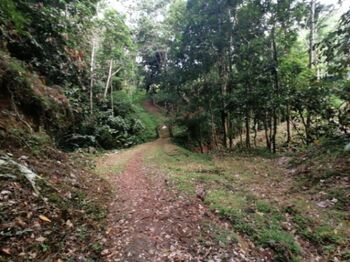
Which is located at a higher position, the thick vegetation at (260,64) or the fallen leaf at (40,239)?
the thick vegetation at (260,64)

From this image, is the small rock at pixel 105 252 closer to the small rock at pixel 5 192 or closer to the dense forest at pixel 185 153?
the dense forest at pixel 185 153

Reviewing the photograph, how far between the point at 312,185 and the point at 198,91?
11926 mm

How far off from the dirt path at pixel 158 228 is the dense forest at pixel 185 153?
0.10 ft

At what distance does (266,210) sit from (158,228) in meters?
2.74

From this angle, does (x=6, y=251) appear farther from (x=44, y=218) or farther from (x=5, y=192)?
(x=5, y=192)

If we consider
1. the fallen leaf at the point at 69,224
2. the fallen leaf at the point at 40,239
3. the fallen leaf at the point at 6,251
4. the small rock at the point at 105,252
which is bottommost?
the small rock at the point at 105,252

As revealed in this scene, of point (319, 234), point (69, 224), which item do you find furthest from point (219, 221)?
point (69, 224)

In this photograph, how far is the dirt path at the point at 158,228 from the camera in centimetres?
463

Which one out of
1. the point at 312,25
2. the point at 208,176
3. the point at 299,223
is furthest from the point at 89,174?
the point at 312,25

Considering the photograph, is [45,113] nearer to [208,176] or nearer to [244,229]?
[208,176]

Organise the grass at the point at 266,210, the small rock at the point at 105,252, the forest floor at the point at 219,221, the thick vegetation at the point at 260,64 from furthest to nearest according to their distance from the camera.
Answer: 1. the thick vegetation at the point at 260,64
2. the grass at the point at 266,210
3. the forest floor at the point at 219,221
4. the small rock at the point at 105,252

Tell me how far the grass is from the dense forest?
4cm

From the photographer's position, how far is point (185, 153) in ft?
51.2

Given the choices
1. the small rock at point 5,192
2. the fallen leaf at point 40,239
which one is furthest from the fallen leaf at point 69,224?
the small rock at point 5,192
